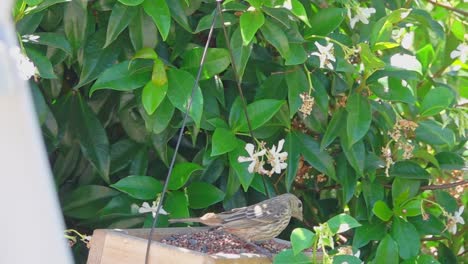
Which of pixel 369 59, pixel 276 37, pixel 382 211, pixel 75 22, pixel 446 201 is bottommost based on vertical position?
pixel 446 201

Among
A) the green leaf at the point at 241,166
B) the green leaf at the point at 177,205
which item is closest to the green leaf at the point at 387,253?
the green leaf at the point at 241,166

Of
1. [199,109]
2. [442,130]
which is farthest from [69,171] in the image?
[442,130]

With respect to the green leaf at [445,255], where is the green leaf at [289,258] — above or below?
above

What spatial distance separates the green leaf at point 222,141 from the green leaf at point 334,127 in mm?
271

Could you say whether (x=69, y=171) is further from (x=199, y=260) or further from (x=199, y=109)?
(x=199, y=260)

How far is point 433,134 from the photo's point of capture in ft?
8.41

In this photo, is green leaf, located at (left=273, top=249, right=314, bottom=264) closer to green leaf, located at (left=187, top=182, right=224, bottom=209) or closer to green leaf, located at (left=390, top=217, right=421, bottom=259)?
green leaf, located at (left=187, top=182, right=224, bottom=209)

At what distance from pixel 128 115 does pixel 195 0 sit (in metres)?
0.36

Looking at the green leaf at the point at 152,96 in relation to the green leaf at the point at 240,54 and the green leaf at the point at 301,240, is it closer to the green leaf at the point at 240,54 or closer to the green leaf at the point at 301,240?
the green leaf at the point at 240,54

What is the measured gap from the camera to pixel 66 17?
2.25 m

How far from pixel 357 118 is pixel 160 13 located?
590 millimetres

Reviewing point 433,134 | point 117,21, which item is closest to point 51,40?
point 117,21

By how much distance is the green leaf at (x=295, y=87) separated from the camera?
2.32m

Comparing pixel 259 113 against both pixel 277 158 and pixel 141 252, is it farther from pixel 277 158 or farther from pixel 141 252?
pixel 141 252
